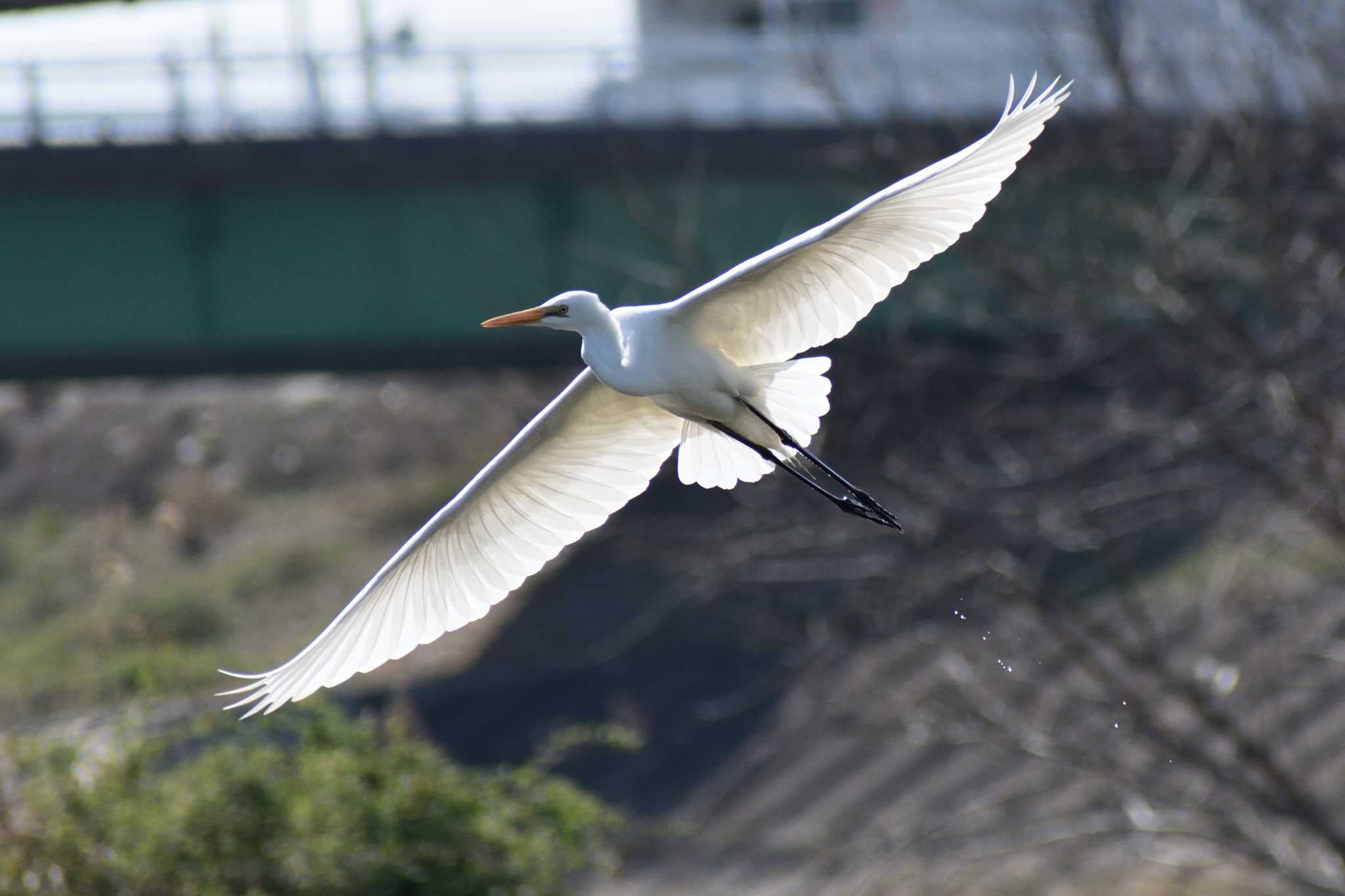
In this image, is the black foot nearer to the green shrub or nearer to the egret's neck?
the egret's neck

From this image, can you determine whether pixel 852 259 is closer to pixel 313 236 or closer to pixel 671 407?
pixel 671 407

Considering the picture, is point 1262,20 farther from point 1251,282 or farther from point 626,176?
point 626,176

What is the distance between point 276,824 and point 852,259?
13.2 ft

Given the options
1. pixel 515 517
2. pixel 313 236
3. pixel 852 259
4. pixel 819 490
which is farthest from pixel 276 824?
pixel 313 236

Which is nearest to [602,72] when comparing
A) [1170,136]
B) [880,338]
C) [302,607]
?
[880,338]

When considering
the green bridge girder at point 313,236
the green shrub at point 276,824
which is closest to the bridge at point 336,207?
the green bridge girder at point 313,236

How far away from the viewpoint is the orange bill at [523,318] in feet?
16.1

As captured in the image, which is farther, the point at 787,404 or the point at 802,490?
the point at 802,490

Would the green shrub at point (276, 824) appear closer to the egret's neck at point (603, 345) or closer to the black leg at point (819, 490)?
the black leg at point (819, 490)

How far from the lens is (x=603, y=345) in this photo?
4848 mm

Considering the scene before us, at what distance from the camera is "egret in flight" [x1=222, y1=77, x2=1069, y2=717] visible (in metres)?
4.79

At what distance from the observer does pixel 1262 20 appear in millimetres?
9430

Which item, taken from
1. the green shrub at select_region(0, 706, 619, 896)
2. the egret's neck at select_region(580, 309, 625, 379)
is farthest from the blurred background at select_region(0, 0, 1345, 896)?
the egret's neck at select_region(580, 309, 625, 379)

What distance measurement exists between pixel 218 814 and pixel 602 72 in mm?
8434
